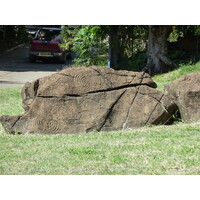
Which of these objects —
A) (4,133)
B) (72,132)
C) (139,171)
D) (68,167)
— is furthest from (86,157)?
(4,133)

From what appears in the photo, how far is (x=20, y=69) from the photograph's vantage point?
75.3 feet

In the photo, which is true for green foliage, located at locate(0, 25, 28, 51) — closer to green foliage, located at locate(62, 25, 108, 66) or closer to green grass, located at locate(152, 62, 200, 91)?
green foliage, located at locate(62, 25, 108, 66)

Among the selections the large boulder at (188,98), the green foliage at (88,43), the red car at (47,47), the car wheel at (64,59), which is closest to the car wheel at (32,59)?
the red car at (47,47)

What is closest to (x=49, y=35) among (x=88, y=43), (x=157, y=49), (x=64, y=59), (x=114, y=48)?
(x=64, y=59)

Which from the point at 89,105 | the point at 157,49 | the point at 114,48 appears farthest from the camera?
the point at 114,48

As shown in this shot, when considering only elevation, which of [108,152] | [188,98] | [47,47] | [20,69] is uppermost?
[188,98]

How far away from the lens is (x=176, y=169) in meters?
5.94

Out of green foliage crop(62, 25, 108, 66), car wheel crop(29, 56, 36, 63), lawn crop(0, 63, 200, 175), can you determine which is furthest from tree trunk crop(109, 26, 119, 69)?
lawn crop(0, 63, 200, 175)

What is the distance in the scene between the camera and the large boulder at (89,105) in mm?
8164

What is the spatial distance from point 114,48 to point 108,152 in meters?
12.1

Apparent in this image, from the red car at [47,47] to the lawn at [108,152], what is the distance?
17.5 m

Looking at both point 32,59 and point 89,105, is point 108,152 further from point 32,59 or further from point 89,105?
point 32,59

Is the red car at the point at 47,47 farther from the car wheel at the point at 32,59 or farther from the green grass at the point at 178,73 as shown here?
the green grass at the point at 178,73

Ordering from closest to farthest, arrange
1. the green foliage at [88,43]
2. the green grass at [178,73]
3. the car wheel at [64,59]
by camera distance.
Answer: the green grass at [178,73], the green foliage at [88,43], the car wheel at [64,59]
